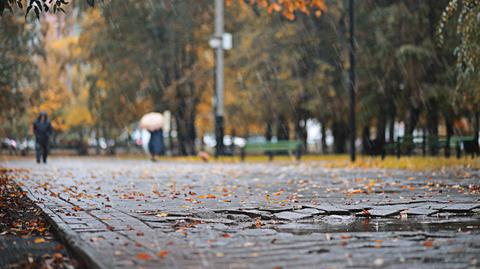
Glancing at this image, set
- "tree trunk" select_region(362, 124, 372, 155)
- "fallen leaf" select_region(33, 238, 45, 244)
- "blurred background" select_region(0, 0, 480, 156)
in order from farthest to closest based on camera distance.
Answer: "tree trunk" select_region(362, 124, 372, 155) → "blurred background" select_region(0, 0, 480, 156) → "fallen leaf" select_region(33, 238, 45, 244)

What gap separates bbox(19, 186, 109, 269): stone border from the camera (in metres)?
5.89

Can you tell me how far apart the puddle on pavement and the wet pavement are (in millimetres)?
10

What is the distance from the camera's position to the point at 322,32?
3925cm

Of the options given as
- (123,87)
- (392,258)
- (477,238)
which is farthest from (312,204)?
Result: (123,87)

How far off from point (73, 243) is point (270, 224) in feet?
7.89

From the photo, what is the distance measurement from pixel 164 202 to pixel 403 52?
2336 cm

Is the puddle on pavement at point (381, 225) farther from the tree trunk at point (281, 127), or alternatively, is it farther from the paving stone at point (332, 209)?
the tree trunk at point (281, 127)

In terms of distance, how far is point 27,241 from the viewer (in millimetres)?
7535

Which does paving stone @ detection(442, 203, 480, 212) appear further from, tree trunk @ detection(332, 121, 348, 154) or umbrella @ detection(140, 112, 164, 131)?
tree trunk @ detection(332, 121, 348, 154)

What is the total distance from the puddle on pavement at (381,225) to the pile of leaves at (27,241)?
222cm

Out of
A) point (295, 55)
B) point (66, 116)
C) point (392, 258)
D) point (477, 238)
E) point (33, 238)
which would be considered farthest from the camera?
point (66, 116)

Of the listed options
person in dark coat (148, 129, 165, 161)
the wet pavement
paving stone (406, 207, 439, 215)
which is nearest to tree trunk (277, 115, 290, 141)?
person in dark coat (148, 129, 165, 161)

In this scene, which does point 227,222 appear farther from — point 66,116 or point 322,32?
point 66,116

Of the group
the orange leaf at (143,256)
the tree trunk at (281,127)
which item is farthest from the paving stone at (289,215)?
the tree trunk at (281,127)
